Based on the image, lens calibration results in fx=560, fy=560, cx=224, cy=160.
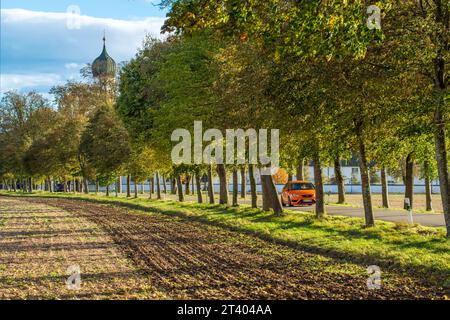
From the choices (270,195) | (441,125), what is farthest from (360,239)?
(270,195)

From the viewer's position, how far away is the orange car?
1499 inches

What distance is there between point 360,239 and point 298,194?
20.5 metres

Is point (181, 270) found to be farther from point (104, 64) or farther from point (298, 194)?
point (104, 64)

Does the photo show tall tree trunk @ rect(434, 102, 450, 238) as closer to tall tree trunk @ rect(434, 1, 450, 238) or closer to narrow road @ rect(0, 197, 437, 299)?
tall tree trunk @ rect(434, 1, 450, 238)

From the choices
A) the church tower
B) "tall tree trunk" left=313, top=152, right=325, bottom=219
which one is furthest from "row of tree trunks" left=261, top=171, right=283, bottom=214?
the church tower

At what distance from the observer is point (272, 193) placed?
27578 millimetres

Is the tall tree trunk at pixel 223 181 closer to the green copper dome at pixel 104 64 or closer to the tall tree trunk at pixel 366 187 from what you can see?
the tall tree trunk at pixel 366 187

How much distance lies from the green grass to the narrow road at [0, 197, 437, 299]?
719mm

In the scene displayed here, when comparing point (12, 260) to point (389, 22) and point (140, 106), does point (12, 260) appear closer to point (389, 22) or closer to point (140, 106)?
point (389, 22)

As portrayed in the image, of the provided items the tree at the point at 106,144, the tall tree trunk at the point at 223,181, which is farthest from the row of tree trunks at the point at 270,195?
the tree at the point at 106,144
